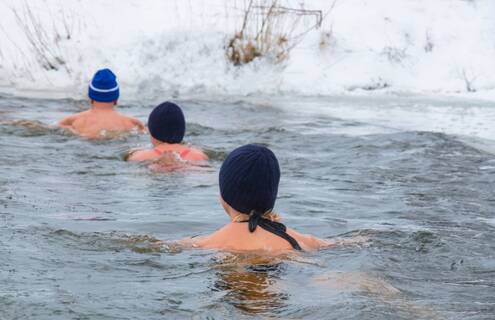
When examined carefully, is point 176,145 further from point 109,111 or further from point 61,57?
point 61,57

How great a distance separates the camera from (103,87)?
1214cm

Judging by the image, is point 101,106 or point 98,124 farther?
point 101,106

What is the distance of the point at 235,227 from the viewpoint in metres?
6.07

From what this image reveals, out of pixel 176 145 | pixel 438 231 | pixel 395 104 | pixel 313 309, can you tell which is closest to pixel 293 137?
pixel 176 145

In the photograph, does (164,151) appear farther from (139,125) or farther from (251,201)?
(251,201)

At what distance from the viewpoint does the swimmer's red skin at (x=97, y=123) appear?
11.7 meters

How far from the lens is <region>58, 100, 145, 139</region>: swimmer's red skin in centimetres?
1171

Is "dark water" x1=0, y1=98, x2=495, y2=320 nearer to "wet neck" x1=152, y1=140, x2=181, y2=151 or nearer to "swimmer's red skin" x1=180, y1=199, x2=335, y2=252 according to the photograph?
"swimmer's red skin" x1=180, y1=199, x2=335, y2=252

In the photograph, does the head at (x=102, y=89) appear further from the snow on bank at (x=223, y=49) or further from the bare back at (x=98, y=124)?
the snow on bank at (x=223, y=49)

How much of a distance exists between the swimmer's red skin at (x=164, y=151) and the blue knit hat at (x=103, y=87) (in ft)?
6.57

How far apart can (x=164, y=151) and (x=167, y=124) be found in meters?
0.29

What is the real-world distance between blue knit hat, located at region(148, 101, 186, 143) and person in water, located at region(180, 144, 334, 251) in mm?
4123

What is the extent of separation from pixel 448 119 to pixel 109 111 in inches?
203

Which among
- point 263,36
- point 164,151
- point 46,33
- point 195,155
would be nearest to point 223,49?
point 263,36
